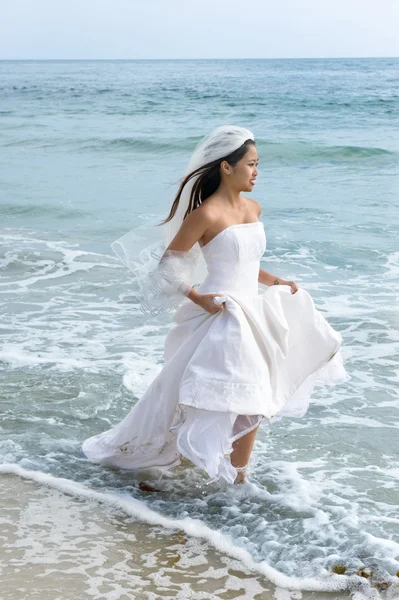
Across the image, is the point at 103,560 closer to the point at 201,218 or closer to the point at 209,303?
the point at 209,303

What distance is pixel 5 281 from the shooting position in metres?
9.77

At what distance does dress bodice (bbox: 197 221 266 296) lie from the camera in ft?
14.2

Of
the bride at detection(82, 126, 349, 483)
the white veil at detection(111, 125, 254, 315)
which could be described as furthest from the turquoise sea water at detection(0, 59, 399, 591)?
the bride at detection(82, 126, 349, 483)

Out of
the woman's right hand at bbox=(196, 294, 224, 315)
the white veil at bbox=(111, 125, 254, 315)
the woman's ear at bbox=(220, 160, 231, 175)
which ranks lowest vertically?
the woman's right hand at bbox=(196, 294, 224, 315)

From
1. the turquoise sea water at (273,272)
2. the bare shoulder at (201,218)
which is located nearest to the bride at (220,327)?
the bare shoulder at (201,218)

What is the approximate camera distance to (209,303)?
169 inches

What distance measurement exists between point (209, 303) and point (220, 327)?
0.13 metres

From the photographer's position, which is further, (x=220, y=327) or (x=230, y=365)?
(x=220, y=327)

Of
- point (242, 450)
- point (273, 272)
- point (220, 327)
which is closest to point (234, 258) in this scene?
point (220, 327)

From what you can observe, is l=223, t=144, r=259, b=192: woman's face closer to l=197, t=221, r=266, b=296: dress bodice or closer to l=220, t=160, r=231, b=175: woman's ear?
l=220, t=160, r=231, b=175: woman's ear

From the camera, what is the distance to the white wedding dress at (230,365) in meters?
4.18

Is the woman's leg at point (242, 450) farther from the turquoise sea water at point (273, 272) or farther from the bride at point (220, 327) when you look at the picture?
the turquoise sea water at point (273, 272)

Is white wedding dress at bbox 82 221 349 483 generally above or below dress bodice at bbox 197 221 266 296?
below

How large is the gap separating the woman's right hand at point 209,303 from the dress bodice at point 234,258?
0.10 m
